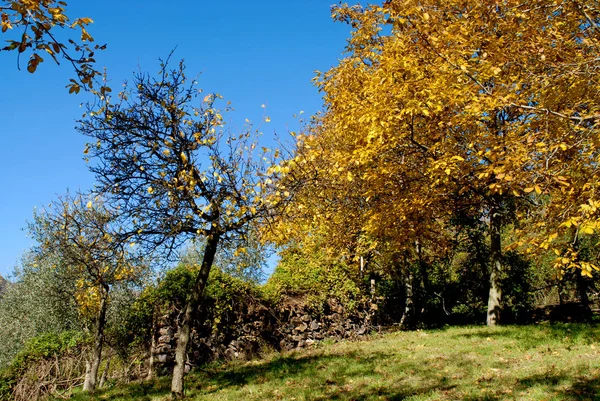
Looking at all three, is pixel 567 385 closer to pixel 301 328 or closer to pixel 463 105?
pixel 463 105

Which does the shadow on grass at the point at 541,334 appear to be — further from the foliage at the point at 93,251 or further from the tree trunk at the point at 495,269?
the foliage at the point at 93,251

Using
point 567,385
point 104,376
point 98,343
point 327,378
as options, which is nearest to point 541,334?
point 567,385

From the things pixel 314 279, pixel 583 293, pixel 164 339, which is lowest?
pixel 164 339

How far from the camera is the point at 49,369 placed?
Result: 1173 centimetres

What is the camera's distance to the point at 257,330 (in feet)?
47.5

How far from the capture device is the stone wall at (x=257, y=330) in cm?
1305

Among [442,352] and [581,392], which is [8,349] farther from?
[581,392]

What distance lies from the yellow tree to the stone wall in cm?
540

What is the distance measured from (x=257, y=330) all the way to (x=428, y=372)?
7.30m

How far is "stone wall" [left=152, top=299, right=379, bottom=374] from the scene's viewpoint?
13.1 meters

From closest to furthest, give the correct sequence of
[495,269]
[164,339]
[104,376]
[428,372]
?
[428,372], [164,339], [495,269], [104,376]

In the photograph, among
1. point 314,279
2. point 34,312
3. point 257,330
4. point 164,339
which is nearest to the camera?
point 164,339

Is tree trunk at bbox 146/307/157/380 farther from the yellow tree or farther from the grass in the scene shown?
the yellow tree

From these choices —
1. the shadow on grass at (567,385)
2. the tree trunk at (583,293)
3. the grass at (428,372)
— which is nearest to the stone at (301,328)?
the grass at (428,372)
